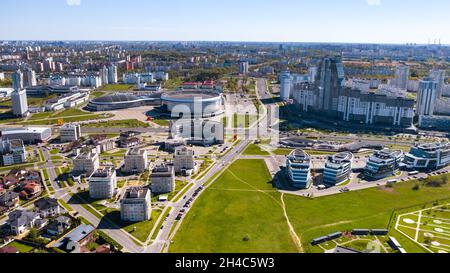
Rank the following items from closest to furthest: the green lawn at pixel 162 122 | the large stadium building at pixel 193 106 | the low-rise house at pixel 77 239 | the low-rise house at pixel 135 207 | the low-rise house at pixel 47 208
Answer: the low-rise house at pixel 77 239 < the low-rise house at pixel 135 207 < the low-rise house at pixel 47 208 < the green lawn at pixel 162 122 < the large stadium building at pixel 193 106

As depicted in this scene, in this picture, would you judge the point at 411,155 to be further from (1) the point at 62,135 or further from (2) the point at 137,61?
(2) the point at 137,61

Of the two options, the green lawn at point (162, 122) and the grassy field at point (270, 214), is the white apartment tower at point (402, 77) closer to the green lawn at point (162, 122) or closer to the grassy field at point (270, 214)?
the grassy field at point (270, 214)

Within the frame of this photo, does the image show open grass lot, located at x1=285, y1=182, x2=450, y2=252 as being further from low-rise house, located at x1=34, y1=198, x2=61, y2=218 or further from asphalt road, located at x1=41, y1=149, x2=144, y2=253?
low-rise house, located at x1=34, y1=198, x2=61, y2=218

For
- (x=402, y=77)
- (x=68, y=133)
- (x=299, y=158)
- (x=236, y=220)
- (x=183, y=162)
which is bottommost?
(x=236, y=220)

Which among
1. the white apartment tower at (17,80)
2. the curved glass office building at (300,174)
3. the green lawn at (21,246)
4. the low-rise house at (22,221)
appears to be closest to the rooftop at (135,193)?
the low-rise house at (22,221)

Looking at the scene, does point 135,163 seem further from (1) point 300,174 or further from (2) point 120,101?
(2) point 120,101

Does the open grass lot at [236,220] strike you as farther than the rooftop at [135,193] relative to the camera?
No

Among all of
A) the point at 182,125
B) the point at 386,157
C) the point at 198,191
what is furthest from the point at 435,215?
the point at 182,125

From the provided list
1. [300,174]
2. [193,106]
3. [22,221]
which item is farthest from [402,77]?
[22,221]
